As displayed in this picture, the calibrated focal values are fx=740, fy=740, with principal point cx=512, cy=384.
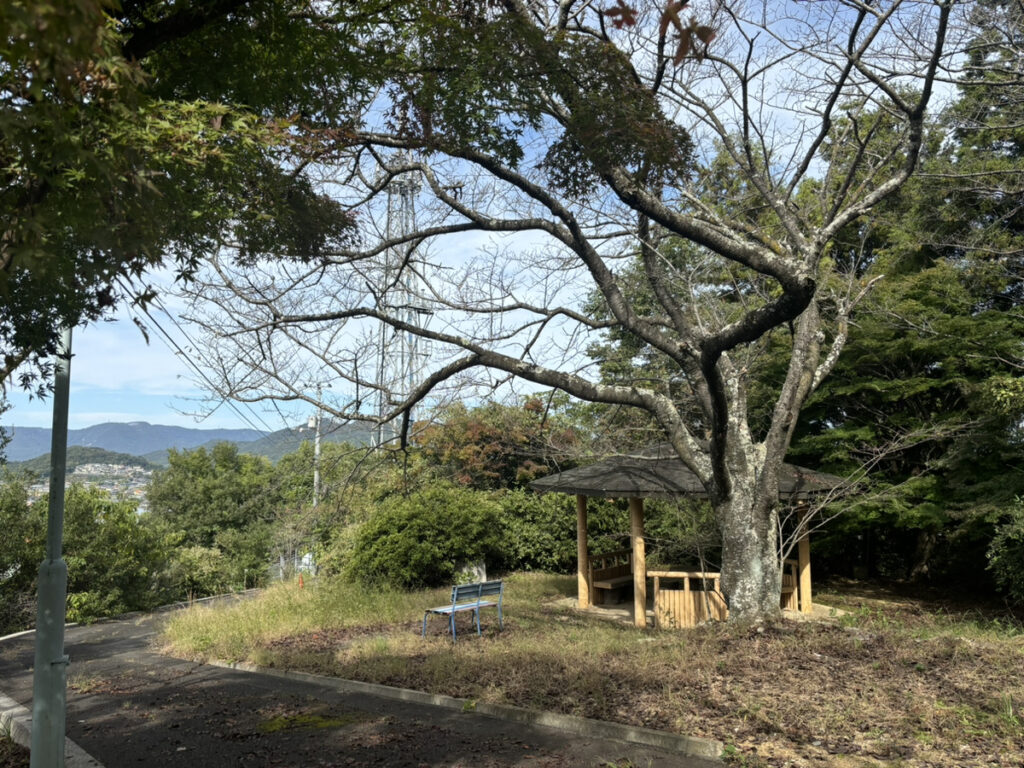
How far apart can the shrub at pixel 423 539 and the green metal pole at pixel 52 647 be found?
11218mm

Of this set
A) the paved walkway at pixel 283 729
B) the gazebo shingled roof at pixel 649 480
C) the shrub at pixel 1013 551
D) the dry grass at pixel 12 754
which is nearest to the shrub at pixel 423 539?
the gazebo shingled roof at pixel 649 480

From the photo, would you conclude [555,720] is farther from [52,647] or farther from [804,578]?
[804,578]

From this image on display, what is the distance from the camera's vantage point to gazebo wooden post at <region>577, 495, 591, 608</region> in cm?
1495

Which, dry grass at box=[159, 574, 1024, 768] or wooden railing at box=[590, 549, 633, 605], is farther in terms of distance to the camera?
wooden railing at box=[590, 549, 633, 605]

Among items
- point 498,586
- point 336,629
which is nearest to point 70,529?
point 336,629

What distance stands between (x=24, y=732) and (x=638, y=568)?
9.25 metres

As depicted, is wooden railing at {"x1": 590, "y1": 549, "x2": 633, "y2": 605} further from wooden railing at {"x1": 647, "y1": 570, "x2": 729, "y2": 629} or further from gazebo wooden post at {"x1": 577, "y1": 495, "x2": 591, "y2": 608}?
wooden railing at {"x1": 647, "y1": 570, "x2": 729, "y2": 629}

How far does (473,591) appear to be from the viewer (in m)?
11.6

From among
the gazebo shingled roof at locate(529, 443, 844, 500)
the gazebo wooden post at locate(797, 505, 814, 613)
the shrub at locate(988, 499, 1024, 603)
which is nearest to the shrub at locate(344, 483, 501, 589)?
the gazebo shingled roof at locate(529, 443, 844, 500)

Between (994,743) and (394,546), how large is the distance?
13.1 m

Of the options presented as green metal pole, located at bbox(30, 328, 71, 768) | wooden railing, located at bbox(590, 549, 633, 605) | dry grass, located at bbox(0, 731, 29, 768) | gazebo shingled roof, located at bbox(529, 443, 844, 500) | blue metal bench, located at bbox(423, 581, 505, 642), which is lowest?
dry grass, located at bbox(0, 731, 29, 768)

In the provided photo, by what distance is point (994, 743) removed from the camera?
205 inches

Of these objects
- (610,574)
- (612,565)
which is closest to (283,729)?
(610,574)

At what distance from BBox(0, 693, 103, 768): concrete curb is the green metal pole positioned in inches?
32.4
